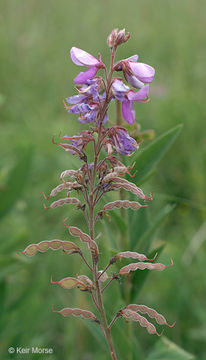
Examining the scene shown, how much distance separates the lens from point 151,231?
177 cm

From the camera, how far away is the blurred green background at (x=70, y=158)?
2.73m

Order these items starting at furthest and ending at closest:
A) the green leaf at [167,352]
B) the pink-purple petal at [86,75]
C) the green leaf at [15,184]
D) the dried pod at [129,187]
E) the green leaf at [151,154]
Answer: the green leaf at [15,184]
the green leaf at [167,352]
the green leaf at [151,154]
the pink-purple petal at [86,75]
the dried pod at [129,187]

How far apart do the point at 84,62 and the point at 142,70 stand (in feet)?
0.56

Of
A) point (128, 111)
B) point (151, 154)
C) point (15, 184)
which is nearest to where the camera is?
point (128, 111)

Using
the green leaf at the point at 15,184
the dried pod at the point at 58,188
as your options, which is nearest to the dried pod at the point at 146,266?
the dried pod at the point at 58,188

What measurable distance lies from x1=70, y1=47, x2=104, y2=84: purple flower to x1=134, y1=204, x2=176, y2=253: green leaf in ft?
2.14

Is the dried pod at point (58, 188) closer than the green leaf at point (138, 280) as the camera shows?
Yes

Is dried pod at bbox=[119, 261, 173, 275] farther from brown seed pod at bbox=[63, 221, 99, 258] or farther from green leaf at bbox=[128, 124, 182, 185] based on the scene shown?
green leaf at bbox=[128, 124, 182, 185]

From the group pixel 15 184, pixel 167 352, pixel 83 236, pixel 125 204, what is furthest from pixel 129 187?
pixel 15 184

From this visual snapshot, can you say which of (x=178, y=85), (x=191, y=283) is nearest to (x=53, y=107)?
(x=178, y=85)

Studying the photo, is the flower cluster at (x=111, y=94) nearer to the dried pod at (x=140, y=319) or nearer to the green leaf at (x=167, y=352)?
the dried pod at (x=140, y=319)

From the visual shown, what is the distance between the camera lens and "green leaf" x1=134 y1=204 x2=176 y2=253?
5.58 ft

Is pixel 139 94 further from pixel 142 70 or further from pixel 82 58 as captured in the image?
pixel 82 58

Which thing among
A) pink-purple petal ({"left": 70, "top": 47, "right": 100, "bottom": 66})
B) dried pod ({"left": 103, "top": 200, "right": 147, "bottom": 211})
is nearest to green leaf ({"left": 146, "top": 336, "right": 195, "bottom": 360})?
dried pod ({"left": 103, "top": 200, "right": 147, "bottom": 211})
